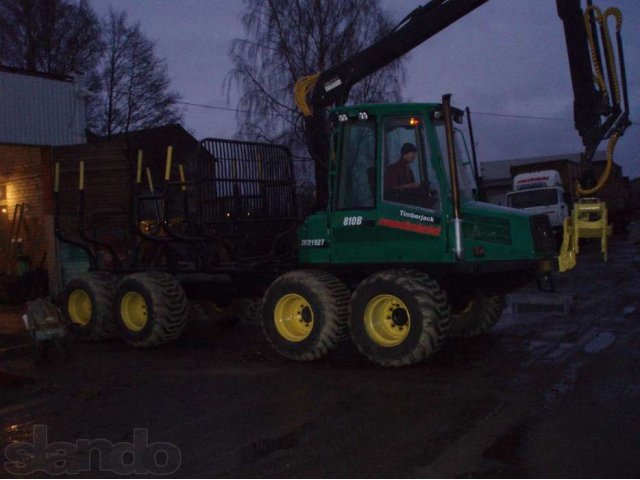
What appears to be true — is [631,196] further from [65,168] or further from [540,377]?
[540,377]

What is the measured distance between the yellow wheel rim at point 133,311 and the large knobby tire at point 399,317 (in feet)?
12.7

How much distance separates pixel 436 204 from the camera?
25.8 feet

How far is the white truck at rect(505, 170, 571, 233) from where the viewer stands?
88.2ft

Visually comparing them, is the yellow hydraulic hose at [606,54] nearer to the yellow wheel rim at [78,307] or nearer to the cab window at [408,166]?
the cab window at [408,166]

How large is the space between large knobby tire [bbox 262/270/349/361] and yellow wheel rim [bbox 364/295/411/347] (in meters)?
0.43

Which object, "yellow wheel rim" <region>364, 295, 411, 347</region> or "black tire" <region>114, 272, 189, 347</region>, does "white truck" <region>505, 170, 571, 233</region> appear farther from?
"yellow wheel rim" <region>364, 295, 411, 347</region>

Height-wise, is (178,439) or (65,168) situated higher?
(65,168)

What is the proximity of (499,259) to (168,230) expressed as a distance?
15.3 ft

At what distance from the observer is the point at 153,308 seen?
9.90 meters

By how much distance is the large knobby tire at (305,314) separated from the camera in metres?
8.30

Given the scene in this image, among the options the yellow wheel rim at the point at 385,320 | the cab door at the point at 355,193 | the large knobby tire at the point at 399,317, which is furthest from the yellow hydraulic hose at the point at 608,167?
the yellow wheel rim at the point at 385,320

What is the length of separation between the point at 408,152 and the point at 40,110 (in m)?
11.0

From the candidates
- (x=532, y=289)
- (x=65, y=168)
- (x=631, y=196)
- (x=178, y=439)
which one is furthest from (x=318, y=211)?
(x=631, y=196)

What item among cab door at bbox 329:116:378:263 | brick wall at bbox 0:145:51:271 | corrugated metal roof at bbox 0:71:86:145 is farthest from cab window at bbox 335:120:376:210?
brick wall at bbox 0:145:51:271
